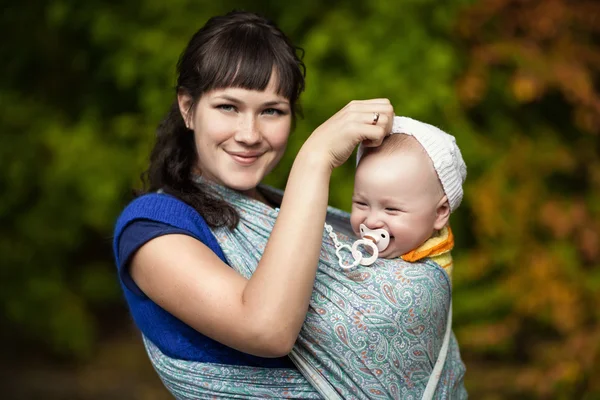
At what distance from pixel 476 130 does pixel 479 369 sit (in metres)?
1.42

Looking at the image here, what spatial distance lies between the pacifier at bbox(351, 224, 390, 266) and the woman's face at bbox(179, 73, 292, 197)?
33 centimetres

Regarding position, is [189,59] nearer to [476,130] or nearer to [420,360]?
[420,360]

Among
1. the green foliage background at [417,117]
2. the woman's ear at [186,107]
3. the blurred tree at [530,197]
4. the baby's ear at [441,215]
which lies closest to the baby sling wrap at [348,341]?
the baby's ear at [441,215]

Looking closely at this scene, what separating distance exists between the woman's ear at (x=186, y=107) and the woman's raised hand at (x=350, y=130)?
438mm

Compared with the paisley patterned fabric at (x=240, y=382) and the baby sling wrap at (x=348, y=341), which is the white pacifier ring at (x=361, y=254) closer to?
the baby sling wrap at (x=348, y=341)

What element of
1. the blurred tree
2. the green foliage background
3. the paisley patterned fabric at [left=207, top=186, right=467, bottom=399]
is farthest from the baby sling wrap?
the blurred tree

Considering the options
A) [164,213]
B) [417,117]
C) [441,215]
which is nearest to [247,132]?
[164,213]

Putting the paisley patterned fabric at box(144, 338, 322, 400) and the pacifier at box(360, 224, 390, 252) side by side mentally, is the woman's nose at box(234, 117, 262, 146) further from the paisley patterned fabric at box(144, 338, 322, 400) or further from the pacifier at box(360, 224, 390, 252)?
the paisley patterned fabric at box(144, 338, 322, 400)

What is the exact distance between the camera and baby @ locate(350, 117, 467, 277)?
1.78m

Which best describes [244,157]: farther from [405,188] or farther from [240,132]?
[405,188]

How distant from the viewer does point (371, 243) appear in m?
1.79

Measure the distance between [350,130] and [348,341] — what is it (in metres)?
0.48

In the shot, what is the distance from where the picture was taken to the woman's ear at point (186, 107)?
2004 millimetres

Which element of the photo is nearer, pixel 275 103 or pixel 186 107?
pixel 275 103
